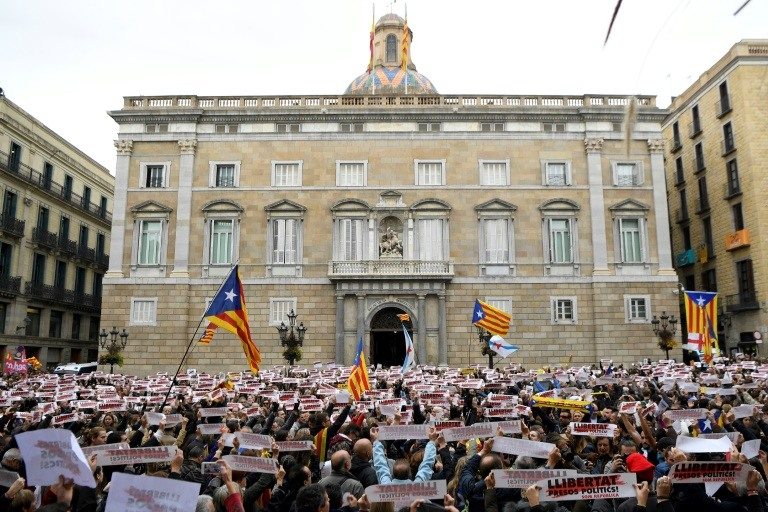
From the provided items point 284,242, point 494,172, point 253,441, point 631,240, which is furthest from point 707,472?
point 631,240

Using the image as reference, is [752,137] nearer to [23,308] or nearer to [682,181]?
[682,181]

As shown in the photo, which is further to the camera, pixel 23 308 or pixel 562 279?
pixel 23 308

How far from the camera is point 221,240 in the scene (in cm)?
3741

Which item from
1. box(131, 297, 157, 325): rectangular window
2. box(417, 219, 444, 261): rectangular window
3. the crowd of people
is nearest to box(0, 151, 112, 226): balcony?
box(131, 297, 157, 325): rectangular window

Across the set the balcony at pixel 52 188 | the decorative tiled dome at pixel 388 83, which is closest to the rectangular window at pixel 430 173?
the decorative tiled dome at pixel 388 83

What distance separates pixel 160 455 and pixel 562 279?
1268 inches

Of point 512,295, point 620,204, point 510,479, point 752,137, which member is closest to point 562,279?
point 512,295

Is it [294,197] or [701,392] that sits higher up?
[294,197]

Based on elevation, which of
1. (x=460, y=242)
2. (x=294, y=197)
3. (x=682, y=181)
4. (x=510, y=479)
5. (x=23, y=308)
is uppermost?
(x=682, y=181)

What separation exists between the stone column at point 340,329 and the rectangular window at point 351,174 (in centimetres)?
659

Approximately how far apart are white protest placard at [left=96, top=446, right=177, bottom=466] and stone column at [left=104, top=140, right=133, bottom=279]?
31.9 meters

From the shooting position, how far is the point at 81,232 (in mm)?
48250

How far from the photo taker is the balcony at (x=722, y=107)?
39.8 metres

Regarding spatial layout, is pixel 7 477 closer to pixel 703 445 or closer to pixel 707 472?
pixel 707 472
